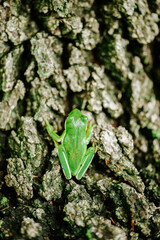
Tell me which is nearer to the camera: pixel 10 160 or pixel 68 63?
pixel 10 160

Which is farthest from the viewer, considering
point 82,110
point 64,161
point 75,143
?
point 82,110

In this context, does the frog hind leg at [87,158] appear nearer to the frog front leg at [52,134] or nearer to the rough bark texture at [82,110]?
the rough bark texture at [82,110]

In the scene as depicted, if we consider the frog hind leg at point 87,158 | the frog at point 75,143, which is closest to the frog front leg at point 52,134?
the frog at point 75,143

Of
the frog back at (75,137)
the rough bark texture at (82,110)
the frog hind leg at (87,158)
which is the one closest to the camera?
the rough bark texture at (82,110)

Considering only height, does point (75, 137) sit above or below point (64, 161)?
above

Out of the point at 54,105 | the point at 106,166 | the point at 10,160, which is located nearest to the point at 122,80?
the point at 54,105

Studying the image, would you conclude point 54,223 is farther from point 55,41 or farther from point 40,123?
point 55,41

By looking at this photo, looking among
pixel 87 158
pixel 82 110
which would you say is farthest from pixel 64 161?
pixel 82 110

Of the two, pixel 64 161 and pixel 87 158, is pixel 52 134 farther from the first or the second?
pixel 87 158
